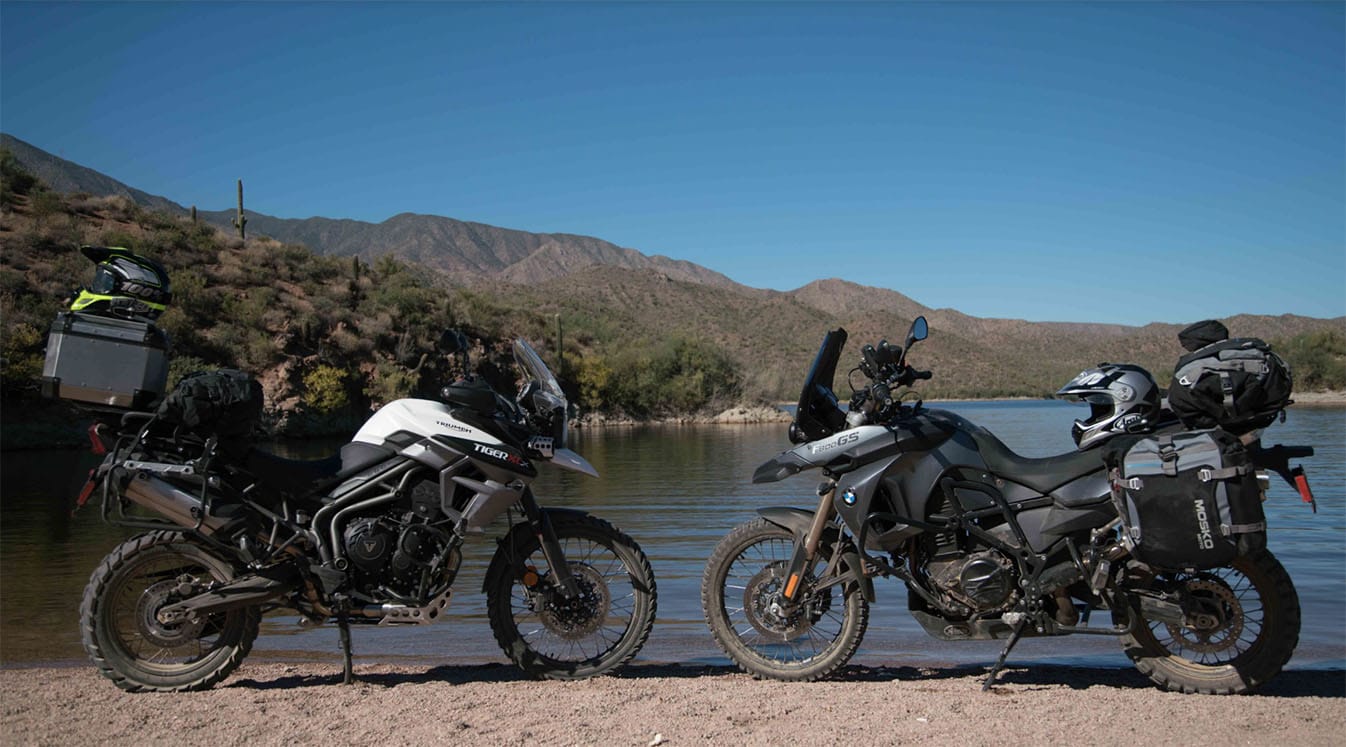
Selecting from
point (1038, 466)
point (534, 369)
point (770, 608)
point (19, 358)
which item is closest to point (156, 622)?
point (534, 369)

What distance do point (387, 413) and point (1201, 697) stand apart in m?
4.22

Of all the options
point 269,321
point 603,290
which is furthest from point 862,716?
point 603,290

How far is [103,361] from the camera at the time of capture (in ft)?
14.7

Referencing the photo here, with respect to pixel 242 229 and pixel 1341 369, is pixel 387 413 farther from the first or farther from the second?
pixel 1341 369

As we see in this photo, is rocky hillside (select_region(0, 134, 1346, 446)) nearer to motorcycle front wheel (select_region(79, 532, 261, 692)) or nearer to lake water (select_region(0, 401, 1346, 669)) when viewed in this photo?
lake water (select_region(0, 401, 1346, 669))

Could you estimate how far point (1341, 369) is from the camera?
213ft

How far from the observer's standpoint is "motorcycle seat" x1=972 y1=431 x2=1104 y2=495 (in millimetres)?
4473

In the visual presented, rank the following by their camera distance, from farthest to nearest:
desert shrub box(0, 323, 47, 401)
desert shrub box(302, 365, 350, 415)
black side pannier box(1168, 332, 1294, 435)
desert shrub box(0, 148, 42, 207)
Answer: desert shrub box(0, 148, 42, 207) → desert shrub box(302, 365, 350, 415) → desert shrub box(0, 323, 47, 401) → black side pannier box(1168, 332, 1294, 435)

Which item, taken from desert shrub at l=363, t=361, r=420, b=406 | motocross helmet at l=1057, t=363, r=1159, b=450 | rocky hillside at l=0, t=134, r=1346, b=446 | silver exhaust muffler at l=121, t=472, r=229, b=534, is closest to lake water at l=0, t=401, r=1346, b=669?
silver exhaust muffler at l=121, t=472, r=229, b=534

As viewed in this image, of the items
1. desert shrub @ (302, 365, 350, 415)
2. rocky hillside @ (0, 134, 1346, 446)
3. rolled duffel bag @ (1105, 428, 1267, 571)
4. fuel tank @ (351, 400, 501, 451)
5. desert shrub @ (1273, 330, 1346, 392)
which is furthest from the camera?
desert shrub @ (1273, 330, 1346, 392)

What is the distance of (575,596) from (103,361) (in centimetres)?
261

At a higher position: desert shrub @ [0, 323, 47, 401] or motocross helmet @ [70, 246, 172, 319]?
motocross helmet @ [70, 246, 172, 319]

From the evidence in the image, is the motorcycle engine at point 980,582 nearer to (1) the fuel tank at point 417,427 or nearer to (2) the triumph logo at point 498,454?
(2) the triumph logo at point 498,454

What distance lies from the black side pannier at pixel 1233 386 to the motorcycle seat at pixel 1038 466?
47 centimetres
